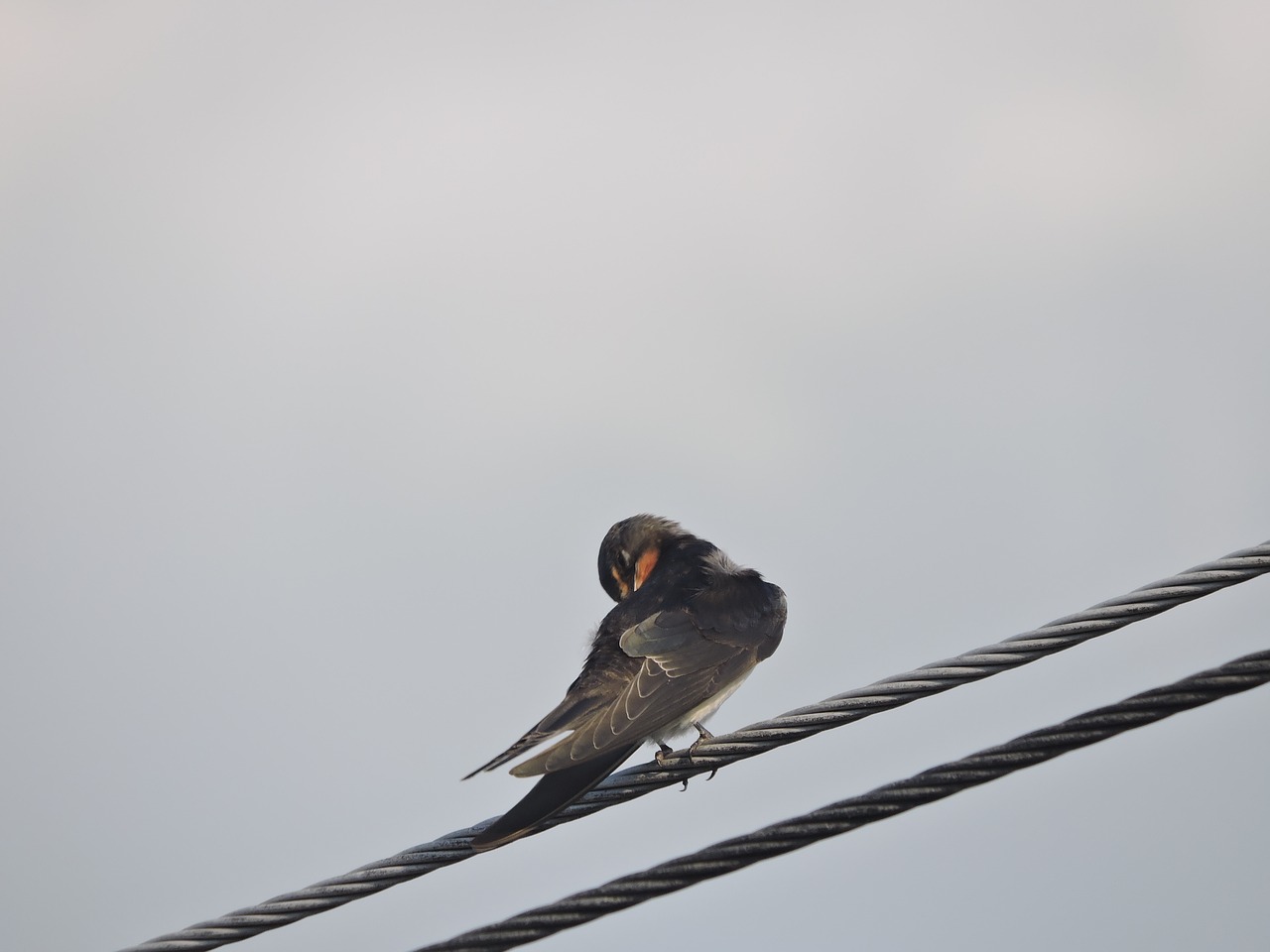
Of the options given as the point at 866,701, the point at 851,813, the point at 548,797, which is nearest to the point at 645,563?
the point at 548,797

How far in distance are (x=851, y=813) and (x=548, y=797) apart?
4.48 feet

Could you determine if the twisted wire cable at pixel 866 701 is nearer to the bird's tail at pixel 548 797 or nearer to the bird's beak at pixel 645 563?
the bird's tail at pixel 548 797

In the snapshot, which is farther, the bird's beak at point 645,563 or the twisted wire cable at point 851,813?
the bird's beak at point 645,563

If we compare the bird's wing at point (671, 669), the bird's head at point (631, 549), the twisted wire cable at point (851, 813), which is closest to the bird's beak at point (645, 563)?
the bird's head at point (631, 549)

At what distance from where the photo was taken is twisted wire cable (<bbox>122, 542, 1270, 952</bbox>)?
351cm

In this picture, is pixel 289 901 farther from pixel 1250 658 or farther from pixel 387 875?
pixel 1250 658

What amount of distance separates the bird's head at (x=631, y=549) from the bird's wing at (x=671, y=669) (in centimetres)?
123

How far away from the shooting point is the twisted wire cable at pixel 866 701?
3.51 m

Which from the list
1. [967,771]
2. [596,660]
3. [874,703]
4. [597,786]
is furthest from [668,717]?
[967,771]

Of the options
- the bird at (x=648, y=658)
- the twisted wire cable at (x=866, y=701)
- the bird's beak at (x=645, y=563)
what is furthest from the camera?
the bird's beak at (x=645, y=563)

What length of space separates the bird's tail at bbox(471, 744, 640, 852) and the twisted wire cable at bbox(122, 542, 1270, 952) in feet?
0.24

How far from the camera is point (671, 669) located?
6281mm

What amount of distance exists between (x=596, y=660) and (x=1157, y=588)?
11.6ft

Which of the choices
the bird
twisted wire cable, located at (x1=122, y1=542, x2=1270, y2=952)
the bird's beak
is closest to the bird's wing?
the bird
